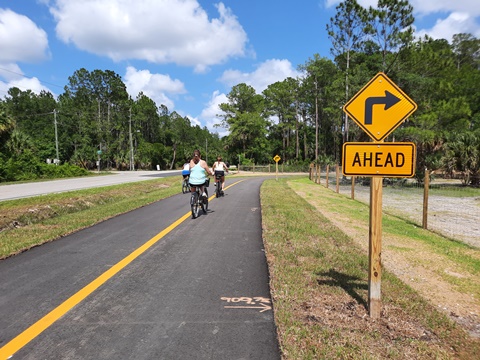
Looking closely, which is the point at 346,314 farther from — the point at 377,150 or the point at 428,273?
the point at 428,273

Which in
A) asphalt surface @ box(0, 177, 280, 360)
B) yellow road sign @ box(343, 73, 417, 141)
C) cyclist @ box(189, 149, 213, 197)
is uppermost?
yellow road sign @ box(343, 73, 417, 141)

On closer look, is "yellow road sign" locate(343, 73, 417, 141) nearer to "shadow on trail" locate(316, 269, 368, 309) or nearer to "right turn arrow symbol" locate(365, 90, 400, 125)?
"right turn arrow symbol" locate(365, 90, 400, 125)

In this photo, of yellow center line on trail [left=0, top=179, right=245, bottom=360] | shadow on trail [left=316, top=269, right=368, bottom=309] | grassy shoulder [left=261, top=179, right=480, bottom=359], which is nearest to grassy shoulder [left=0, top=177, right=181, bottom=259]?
yellow center line on trail [left=0, top=179, right=245, bottom=360]

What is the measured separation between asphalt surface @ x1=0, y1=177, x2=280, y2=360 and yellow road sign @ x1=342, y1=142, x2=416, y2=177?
189cm

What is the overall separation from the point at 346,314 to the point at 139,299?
2.41 metres

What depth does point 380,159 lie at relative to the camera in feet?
11.1

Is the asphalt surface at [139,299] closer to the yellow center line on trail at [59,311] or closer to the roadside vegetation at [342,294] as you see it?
the yellow center line on trail at [59,311]

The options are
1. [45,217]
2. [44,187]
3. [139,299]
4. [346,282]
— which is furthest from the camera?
[44,187]

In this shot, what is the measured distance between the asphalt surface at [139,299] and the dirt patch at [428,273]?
7.10 ft

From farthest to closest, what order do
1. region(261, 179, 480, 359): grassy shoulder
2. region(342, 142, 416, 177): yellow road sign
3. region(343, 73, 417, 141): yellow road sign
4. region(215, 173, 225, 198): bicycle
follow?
region(215, 173, 225, 198): bicycle < region(343, 73, 417, 141): yellow road sign < region(342, 142, 416, 177): yellow road sign < region(261, 179, 480, 359): grassy shoulder

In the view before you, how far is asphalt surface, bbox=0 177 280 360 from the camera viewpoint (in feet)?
9.21

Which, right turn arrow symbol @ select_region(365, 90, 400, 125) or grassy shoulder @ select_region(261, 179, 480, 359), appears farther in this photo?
right turn arrow symbol @ select_region(365, 90, 400, 125)

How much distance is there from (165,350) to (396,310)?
99.4 inches

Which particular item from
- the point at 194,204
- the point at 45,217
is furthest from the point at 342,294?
the point at 45,217
